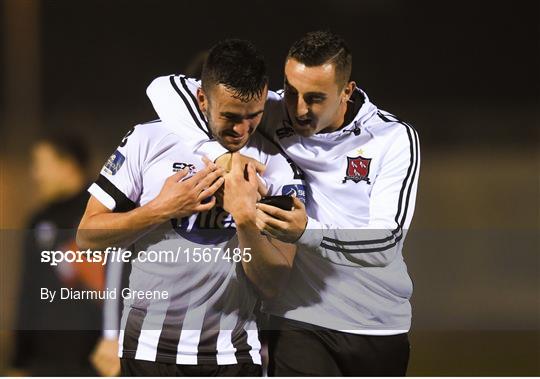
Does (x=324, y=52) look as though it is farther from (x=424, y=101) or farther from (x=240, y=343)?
(x=240, y=343)

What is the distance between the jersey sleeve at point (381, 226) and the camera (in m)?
3.79

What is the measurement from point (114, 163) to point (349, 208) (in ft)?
3.20

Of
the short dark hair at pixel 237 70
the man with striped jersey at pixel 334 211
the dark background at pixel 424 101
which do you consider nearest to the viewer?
the short dark hair at pixel 237 70

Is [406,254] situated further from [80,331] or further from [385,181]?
[80,331]

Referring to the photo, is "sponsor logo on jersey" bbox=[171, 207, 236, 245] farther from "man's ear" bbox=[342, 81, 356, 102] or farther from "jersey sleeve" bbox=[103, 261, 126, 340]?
"man's ear" bbox=[342, 81, 356, 102]

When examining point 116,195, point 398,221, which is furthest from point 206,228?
point 398,221

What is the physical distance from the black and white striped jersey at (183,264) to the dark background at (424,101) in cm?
17

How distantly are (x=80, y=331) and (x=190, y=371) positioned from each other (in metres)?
0.58

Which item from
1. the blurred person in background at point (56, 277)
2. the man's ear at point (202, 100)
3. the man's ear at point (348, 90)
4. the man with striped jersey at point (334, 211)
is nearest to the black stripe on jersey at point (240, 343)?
the man with striped jersey at point (334, 211)

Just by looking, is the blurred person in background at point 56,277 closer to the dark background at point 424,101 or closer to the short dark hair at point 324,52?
the dark background at point 424,101

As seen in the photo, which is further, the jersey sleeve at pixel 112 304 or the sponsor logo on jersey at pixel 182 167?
the jersey sleeve at pixel 112 304

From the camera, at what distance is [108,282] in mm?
3932

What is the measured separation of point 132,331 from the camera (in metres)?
3.81

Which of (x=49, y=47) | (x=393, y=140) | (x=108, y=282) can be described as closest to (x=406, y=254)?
(x=393, y=140)
